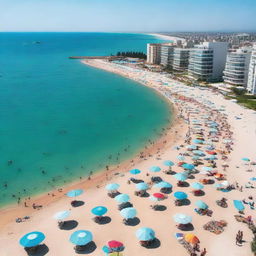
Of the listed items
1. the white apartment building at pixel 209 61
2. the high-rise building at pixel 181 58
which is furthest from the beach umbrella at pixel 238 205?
the high-rise building at pixel 181 58

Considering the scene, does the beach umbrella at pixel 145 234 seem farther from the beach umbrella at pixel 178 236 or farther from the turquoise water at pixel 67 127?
the turquoise water at pixel 67 127

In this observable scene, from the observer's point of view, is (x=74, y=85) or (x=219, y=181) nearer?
(x=219, y=181)

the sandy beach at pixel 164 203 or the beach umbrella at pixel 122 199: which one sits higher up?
the beach umbrella at pixel 122 199

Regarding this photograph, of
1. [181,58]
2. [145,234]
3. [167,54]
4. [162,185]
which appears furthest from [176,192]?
[167,54]

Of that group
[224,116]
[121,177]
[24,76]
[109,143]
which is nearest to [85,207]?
[121,177]

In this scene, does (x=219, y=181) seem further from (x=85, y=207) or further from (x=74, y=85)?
(x=74, y=85)

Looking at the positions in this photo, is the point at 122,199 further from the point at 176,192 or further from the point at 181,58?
the point at 181,58
